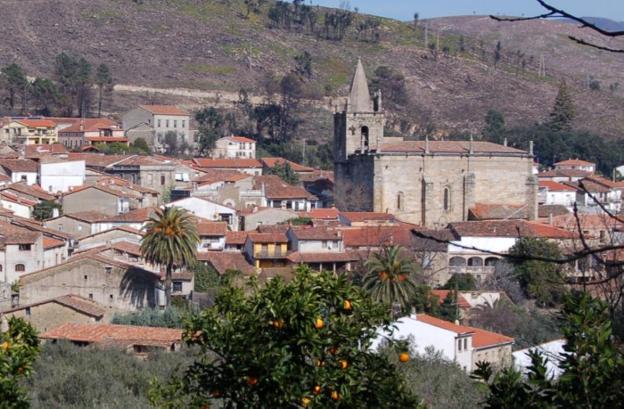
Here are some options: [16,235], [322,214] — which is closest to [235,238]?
[322,214]

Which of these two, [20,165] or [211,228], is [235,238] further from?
[20,165]

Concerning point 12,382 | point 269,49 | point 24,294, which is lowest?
point 24,294

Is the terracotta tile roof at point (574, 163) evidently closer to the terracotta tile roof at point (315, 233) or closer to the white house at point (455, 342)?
the terracotta tile roof at point (315, 233)

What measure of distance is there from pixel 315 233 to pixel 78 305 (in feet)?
35.6

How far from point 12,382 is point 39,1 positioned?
363 feet

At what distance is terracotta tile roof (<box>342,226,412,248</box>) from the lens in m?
43.2

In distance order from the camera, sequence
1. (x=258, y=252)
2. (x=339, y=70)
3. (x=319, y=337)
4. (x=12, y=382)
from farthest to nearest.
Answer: (x=339, y=70)
(x=258, y=252)
(x=319, y=337)
(x=12, y=382)

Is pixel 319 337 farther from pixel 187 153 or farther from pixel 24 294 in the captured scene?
pixel 187 153

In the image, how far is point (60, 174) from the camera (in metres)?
53.1

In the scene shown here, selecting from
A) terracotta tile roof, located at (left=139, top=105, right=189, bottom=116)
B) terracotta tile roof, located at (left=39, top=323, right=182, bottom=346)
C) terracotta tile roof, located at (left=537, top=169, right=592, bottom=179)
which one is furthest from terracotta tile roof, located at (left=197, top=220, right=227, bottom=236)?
terracotta tile roof, located at (left=139, top=105, right=189, bottom=116)

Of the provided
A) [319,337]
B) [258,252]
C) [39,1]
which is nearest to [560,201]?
[258,252]

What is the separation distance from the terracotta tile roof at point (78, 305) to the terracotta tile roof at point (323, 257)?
7338 millimetres

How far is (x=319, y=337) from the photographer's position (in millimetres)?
9734

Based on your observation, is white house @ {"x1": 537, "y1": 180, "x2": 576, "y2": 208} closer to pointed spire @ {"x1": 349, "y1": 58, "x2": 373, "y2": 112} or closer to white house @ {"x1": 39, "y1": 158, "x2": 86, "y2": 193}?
pointed spire @ {"x1": 349, "y1": 58, "x2": 373, "y2": 112}
